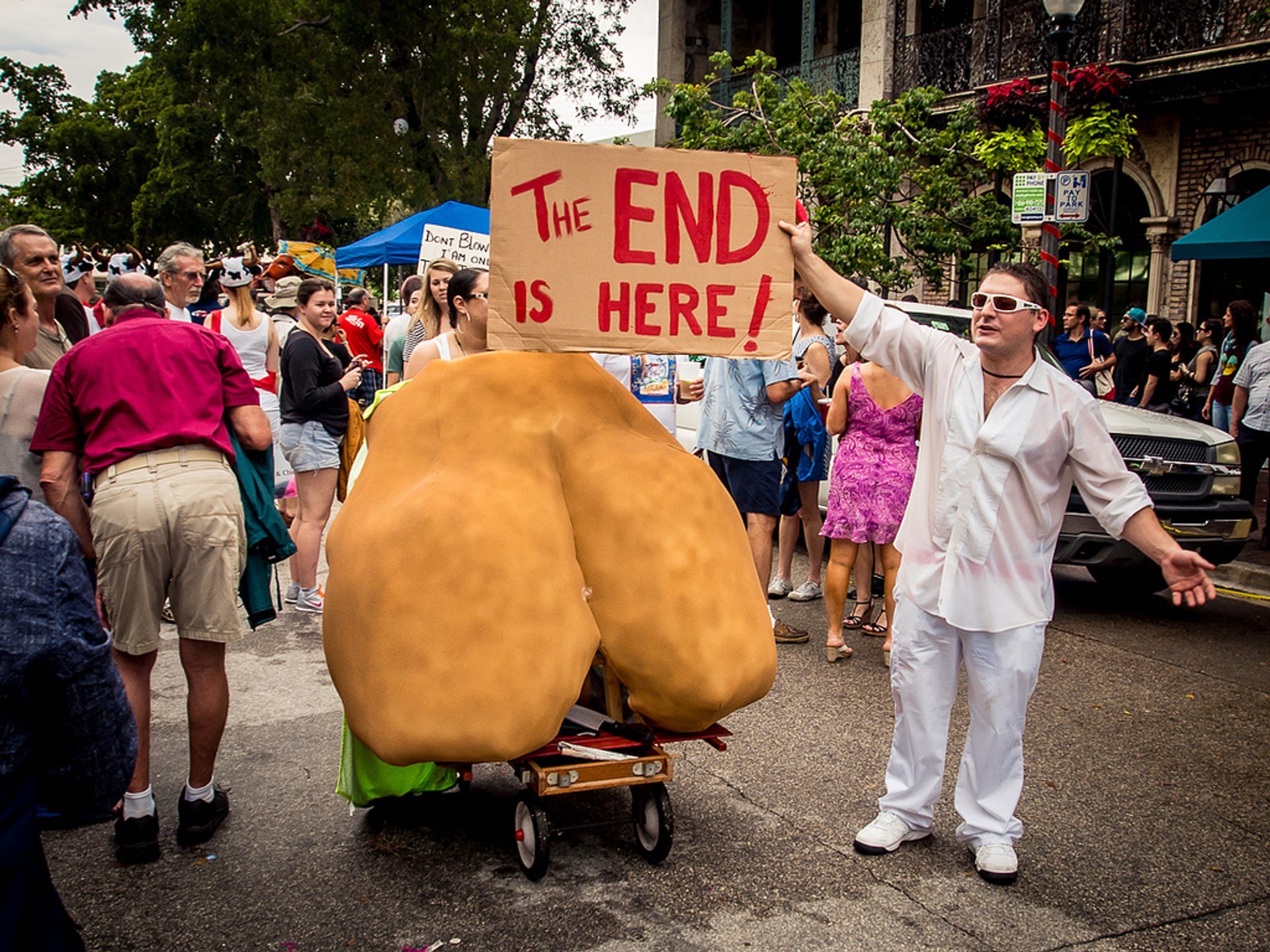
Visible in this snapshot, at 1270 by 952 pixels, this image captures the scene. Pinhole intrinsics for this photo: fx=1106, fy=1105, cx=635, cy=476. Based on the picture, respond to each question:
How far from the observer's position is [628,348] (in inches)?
130

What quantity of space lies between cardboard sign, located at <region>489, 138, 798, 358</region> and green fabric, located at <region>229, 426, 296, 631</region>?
1.26 meters

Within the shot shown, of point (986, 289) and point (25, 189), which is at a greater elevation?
point (25, 189)

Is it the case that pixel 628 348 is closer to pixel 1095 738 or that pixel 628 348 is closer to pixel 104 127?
pixel 1095 738

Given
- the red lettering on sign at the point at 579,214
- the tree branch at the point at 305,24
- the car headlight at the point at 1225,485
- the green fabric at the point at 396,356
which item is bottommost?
the car headlight at the point at 1225,485

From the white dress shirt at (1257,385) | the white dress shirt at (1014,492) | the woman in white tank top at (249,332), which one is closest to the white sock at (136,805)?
the white dress shirt at (1014,492)

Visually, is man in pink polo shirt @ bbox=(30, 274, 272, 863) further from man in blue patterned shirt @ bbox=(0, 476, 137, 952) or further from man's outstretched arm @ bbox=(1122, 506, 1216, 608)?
man's outstretched arm @ bbox=(1122, 506, 1216, 608)

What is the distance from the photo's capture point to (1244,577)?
888 centimetres

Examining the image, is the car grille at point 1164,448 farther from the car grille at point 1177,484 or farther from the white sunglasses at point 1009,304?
the white sunglasses at point 1009,304

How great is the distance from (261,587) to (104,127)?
4930 cm

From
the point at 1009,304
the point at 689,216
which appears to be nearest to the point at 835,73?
the point at 1009,304

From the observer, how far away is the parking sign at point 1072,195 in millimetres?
9891

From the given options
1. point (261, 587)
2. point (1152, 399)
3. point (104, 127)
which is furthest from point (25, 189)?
point (261, 587)

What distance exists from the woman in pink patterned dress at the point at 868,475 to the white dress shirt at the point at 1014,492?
2.35 meters

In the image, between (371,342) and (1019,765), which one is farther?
(371,342)
